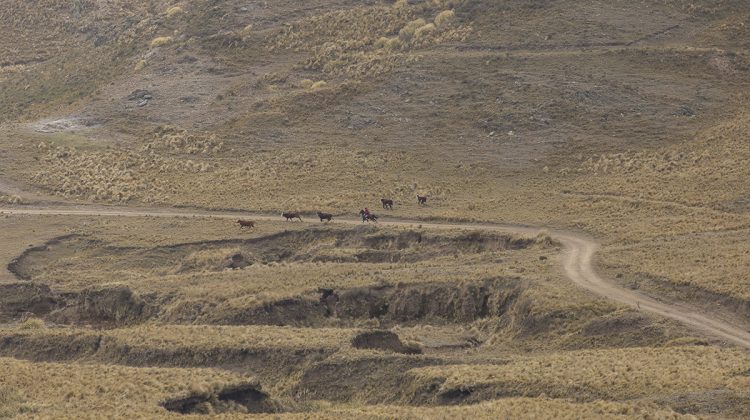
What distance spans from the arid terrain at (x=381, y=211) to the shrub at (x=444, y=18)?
645 mm

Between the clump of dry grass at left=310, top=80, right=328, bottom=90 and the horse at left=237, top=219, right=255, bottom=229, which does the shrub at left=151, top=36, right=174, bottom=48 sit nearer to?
the clump of dry grass at left=310, top=80, right=328, bottom=90

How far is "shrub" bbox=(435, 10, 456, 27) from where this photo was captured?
4094 inches

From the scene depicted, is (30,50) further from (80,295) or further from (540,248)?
(540,248)

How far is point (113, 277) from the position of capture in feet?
206

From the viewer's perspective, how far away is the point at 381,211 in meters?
71.9

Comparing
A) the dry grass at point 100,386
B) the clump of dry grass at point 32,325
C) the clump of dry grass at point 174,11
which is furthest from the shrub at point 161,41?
the dry grass at point 100,386

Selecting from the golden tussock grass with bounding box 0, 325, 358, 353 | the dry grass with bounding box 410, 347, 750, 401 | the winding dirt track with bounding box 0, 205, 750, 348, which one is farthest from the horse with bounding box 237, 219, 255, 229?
the dry grass with bounding box 410, 347, 750, 401

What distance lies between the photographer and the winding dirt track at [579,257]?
141ft

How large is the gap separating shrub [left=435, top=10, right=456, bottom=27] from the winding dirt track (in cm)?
3739

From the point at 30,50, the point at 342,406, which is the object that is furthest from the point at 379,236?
the point at 30,50

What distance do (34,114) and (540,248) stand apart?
212 ft

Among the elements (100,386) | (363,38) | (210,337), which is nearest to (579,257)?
(210,337)

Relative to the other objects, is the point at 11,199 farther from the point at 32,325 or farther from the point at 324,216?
the point at 32,325

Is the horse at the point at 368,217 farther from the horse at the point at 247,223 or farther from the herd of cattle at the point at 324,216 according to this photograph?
the horse at the point at 247,223
